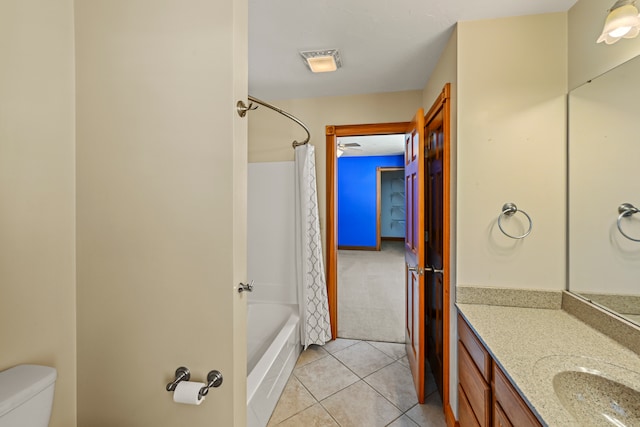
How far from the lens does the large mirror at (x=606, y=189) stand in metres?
1.09

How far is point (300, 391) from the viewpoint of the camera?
1983 millimetres

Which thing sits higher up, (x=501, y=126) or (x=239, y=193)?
(x=501, y=126)

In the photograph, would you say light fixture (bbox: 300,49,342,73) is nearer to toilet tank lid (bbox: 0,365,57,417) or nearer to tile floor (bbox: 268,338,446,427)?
toilet tank lid (bbox: 0,365,57,417)

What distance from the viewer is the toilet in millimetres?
706

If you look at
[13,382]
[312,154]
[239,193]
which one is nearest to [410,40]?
[312,154]

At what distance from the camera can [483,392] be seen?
116 centimetres

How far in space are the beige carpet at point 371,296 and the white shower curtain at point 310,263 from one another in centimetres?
55

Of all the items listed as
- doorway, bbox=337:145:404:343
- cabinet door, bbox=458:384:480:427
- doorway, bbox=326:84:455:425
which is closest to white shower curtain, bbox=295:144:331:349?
doorway, bbox=326:84:455:425

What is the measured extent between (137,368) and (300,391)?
134 cm

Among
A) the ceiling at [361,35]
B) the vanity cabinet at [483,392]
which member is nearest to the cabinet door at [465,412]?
the vanity cabinet at [483,392]

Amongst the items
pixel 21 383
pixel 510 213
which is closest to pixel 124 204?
pixel 21 383

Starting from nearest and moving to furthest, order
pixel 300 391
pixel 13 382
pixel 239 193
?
pixel 13 382 → pixel 239 193 → pixel 300 391

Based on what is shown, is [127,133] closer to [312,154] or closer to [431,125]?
[312,154]

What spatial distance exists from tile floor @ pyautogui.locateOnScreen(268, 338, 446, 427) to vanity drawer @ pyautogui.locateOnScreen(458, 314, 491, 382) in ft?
2.29
